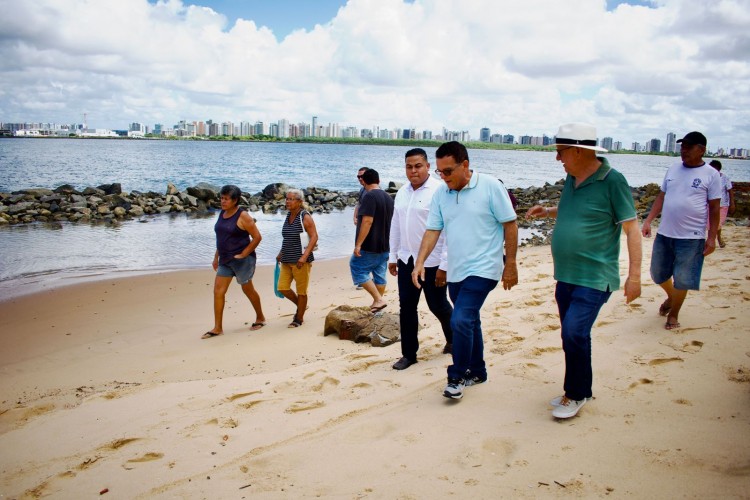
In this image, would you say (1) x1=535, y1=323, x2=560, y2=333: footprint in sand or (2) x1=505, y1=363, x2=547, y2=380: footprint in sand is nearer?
(2) x1=505, y1=363, x2=547, y2=380: footprint in sand

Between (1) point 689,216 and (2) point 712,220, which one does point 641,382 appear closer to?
(1) point 689,216

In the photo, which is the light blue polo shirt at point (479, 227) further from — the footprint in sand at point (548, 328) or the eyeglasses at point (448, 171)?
the footprint in sand at point (548, 328)

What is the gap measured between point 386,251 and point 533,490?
5175 mm

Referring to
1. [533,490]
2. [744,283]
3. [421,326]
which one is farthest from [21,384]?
[744,283]

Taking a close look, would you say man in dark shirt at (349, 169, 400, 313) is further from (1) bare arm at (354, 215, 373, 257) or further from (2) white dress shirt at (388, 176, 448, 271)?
(2) white dress shirt at (388, 176, 448, 271)

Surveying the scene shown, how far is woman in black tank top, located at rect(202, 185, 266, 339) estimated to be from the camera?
7273 millimetres

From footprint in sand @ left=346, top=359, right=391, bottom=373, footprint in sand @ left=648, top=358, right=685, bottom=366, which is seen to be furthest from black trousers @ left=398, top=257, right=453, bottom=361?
footprint in sand @ left=648, top=358, right=685, bottom=366

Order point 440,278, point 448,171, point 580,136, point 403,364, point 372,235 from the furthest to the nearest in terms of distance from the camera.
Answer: point 372,235, point 403,364, point 440,278, point 448,171, point 580,136

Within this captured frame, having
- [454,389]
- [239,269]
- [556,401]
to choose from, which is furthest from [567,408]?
[239,269]

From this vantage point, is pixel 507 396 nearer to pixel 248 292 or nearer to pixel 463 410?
pixel 463 410

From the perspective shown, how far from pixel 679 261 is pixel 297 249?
4574mm

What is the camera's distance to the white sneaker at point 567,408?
3748mm

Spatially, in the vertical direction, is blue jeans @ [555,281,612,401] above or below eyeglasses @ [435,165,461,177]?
below

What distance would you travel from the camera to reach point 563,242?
12.4ft
